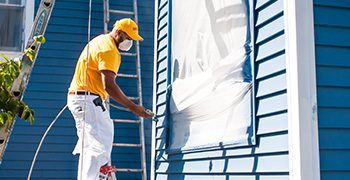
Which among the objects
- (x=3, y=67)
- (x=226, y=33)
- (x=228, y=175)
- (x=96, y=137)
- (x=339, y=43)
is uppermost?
(x=226, y=33)

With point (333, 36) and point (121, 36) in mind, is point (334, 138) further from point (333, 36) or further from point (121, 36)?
point (121, 36)

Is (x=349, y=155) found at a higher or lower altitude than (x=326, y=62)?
lower

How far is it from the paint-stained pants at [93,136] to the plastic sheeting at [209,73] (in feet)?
2.19

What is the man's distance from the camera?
12.2 ft

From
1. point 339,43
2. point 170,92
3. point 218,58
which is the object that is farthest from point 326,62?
point 170,92

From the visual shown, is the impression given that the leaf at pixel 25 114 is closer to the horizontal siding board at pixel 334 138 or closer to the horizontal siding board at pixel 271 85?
the horizontal siding board at pixel 271 85

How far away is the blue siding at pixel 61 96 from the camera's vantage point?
20.1ft

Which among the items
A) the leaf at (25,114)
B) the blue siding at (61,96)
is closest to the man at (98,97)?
the leaf at (25,114)

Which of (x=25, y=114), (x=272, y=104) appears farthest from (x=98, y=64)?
(x=272, y=104)

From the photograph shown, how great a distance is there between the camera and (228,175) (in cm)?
346

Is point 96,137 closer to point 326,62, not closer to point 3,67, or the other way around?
point 3,67

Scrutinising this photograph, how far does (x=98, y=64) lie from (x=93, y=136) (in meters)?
0.52

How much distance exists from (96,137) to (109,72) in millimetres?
476

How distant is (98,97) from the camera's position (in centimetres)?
387
